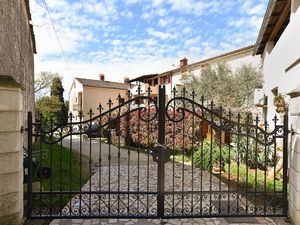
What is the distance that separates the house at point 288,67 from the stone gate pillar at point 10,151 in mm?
4163

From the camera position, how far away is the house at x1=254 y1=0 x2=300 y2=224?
4.20m

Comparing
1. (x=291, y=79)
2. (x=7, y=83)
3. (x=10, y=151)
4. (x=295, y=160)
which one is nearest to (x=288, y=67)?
(x=291, y=79)

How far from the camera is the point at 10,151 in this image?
3.91 meters

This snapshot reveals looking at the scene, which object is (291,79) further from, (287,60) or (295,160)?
(295,160)

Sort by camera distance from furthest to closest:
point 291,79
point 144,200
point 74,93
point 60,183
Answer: point 74,93 < point 291,79 < point 144,200 < point 60,183

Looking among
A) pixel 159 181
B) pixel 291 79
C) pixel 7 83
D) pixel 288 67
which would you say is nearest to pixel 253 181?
pixel 291 79

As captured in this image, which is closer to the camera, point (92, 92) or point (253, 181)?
point (253, 181)

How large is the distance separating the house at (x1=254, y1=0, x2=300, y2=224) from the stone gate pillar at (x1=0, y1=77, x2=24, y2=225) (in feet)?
13.7

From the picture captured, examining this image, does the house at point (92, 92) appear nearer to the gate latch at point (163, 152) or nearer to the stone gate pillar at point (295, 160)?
the gate latch at point (163, 152)

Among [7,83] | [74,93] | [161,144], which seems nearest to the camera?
[7,83]

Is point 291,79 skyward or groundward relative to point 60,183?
skyward

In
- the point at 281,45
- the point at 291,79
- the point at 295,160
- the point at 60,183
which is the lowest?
the point at 60,183

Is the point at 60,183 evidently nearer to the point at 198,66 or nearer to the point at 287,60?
the point at 287,60

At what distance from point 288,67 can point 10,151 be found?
7142 millimetres
